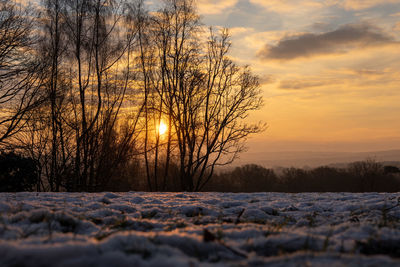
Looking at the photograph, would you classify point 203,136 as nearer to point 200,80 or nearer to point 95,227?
point 200,80

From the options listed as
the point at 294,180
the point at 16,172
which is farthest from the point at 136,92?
the point at 294,180

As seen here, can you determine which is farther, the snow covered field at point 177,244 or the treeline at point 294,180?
the treeline at point 294,180

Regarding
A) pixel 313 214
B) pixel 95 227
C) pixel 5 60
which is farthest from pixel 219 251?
pixel 5 60

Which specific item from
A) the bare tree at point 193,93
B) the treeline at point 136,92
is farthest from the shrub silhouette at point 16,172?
the bare tree at point 193,93

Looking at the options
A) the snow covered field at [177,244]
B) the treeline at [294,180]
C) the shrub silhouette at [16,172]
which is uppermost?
the shrub silhouette at [16,172]

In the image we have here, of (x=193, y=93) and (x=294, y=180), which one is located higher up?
(x=193, y=93)

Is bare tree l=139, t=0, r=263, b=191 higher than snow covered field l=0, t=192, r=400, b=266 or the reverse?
higher

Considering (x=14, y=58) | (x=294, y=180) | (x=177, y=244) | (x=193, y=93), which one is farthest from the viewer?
(x=294, y=180)

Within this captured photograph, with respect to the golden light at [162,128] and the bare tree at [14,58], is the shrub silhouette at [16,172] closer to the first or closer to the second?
the bare tree at [14,58]

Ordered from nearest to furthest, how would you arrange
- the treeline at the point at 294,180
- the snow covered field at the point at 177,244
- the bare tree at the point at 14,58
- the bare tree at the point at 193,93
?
the snow covered field at the point at 177,244 → the bare tree at the point at 14,58 → the bare tree at the point at 193,93 → the treeline at the point at 294,180

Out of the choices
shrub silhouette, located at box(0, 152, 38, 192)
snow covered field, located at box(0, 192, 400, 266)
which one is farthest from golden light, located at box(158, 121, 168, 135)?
snow covered field, located at box(0, 192, 400, 266)

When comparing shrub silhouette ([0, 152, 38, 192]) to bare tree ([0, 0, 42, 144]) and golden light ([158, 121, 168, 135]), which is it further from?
golden light ([158, 121, 168, 135])

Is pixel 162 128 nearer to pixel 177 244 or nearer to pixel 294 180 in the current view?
pixel 177 244

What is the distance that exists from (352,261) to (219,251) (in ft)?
2.94
